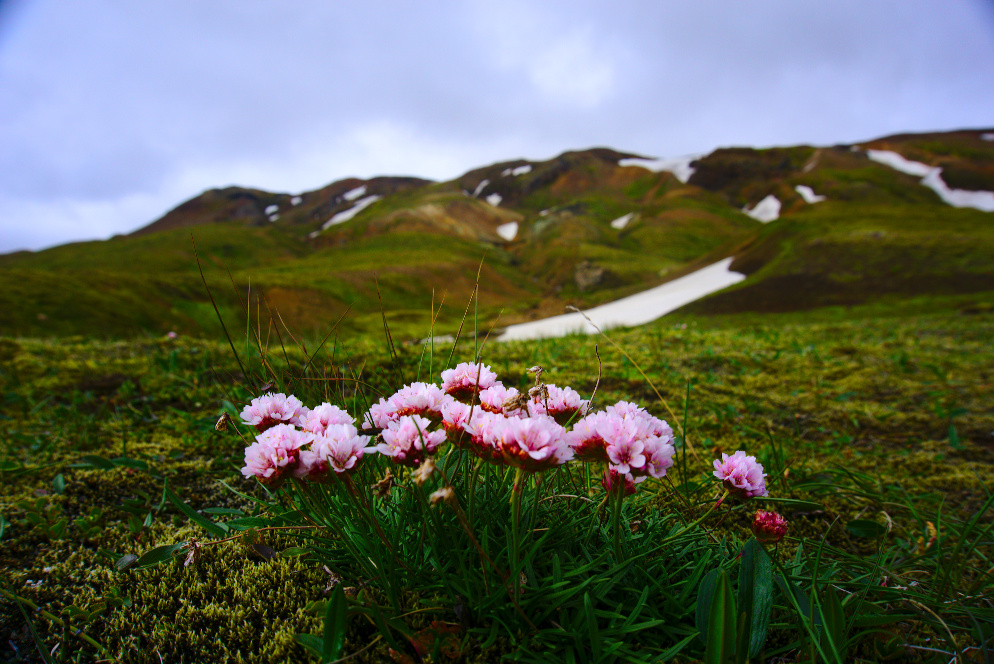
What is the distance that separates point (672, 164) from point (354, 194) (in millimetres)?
60765

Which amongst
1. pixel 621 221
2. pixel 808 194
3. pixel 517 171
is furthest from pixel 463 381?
pixel 517 171

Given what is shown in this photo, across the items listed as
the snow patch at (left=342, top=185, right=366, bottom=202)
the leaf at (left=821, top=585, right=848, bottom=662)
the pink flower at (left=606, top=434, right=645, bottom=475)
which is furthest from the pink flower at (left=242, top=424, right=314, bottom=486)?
the snow patch at (left=342, top=185, right=366, bottom=202)

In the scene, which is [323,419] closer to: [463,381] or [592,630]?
[463,381]

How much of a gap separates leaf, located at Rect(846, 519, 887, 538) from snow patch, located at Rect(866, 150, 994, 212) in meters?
60.8

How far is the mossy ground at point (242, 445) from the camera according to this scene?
1347 millimetres

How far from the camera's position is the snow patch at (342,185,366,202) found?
89838 mm

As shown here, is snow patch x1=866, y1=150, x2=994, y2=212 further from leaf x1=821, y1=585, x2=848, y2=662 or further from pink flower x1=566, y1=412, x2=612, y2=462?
pink flower x1=566, y1=412, x2=612, y2=462

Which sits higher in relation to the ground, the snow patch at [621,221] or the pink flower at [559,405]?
the snow patch at [621,221]

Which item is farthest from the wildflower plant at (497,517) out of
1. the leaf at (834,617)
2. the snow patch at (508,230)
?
the snow patch at (508,230)

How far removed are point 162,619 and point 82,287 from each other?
76.5 ft

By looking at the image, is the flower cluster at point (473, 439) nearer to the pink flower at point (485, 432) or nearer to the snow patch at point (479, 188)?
the pink flower at point (485, 432)

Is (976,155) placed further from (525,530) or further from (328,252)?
(525,530)

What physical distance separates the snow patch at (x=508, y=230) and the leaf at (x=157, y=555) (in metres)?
61.6

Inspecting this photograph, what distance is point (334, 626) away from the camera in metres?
1.06
